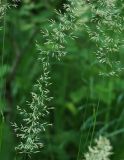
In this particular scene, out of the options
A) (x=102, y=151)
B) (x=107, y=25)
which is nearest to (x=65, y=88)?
(x=107, y=25)

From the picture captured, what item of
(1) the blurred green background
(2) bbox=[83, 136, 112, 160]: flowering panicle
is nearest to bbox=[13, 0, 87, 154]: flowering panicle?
(2) bbox=[83, 136, 112, 160]: flowering panicle

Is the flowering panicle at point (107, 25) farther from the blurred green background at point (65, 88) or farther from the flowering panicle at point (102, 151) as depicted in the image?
the blurred green background at point (65, 88)

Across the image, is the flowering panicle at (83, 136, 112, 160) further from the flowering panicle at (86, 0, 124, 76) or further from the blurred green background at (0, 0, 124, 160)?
the blurred green background at (0, 0, 124, 160)

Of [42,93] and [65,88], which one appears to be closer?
[42,93]

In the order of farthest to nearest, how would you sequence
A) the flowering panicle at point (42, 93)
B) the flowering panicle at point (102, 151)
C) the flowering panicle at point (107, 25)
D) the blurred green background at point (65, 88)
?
the blurred green background at point (65, 88)
the flowering panicle at point (107, 25)
the flowering panicle at point (42, 93)
the flowering panicle at point (102, 151)

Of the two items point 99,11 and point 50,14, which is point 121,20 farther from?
point 50,14

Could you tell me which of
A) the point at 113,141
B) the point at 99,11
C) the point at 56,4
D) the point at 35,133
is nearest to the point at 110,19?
the point at 99,11

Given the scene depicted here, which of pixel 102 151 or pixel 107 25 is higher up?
pixel 107 25

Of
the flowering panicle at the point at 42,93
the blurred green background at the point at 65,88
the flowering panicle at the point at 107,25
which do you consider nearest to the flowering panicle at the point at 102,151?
the flowering panicle at the point at 42,93

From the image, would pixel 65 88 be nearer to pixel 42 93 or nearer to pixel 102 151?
pixel 42 93
